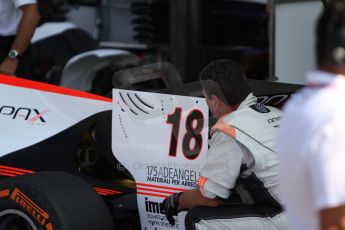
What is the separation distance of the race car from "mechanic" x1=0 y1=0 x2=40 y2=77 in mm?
782

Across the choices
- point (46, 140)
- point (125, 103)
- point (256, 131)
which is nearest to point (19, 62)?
point (46, 140)

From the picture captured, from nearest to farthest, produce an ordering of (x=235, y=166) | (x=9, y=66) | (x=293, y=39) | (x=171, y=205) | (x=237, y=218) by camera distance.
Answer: (x=235, y=166), (x=237, y=218), (x=171, y=205), (x=9, y=66), (x=293, y=39)

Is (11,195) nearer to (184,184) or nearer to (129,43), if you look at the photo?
(184,184)

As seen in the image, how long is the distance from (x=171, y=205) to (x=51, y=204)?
1.69 feet

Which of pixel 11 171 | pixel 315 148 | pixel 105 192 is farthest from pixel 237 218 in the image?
pixel 315 148

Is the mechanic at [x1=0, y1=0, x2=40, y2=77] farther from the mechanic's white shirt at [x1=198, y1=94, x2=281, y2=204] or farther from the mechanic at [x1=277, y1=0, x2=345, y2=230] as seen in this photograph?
the mechanic at [x1=277, y1=0, x2=345, y2=230]

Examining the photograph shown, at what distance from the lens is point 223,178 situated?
2.87m

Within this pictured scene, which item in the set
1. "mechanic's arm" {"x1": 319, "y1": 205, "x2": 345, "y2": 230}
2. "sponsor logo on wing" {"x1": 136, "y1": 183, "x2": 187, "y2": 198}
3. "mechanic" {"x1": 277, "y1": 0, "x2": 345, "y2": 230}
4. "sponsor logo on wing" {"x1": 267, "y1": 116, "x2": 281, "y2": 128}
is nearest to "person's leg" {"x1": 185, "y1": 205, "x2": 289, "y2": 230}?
"sponsor logo on wing" {"x1": 136, "y1": 183, "x2": 187, "y2": 198}

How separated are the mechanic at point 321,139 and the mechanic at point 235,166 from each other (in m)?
1.02

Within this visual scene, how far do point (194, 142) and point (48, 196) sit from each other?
2.21 feet

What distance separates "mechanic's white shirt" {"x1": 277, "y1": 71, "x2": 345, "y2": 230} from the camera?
1.71m

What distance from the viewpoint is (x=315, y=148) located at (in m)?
1.72

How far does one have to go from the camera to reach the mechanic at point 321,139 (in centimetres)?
171

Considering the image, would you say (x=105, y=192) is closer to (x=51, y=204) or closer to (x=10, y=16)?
(x=51, y=204)
